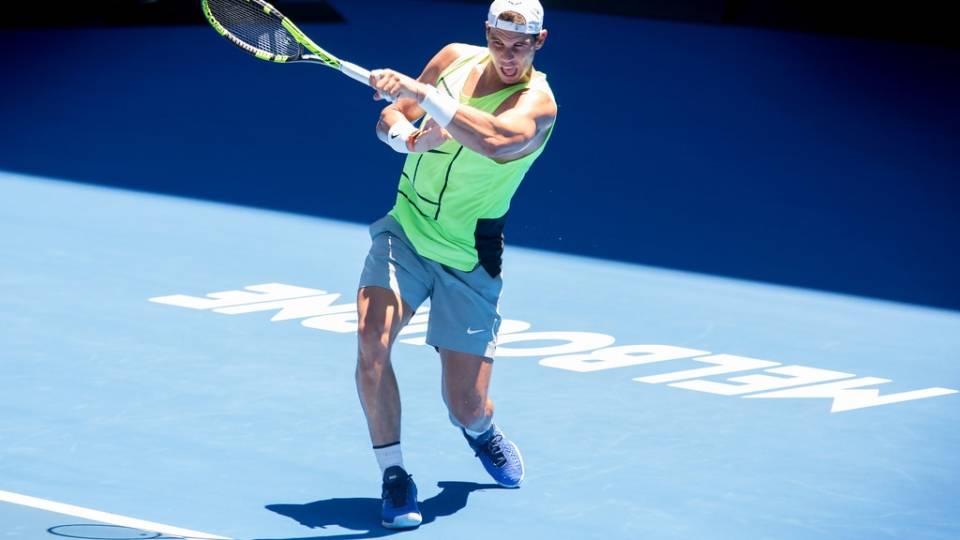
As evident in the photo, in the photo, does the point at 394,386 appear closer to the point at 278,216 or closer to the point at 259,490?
the point at 259,490

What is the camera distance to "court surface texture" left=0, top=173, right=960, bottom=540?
5.70 meters

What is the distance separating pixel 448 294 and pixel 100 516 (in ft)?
4.71

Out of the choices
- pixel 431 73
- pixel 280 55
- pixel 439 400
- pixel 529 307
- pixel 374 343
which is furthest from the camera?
pixel 529 307

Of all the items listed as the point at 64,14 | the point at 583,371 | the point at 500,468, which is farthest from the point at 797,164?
the point at 64,14

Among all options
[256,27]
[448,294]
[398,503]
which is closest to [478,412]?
[448,294]

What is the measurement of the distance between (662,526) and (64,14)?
12.1m

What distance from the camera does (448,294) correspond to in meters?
5.85

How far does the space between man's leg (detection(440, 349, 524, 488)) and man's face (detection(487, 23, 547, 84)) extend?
40.7 inches

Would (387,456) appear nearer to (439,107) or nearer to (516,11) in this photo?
(439,107)

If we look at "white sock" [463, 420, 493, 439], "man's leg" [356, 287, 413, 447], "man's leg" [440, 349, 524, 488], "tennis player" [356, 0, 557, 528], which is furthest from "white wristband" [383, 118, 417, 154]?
"white sock" [463, 420, 493, 439]

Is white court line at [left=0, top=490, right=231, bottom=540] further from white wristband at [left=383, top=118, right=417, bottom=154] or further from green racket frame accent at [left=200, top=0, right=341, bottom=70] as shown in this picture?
green racket frame accent at [left=200, top=0, right=341, bottom=70]

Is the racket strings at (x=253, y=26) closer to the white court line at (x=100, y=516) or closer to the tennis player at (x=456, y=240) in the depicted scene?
the tennis player at (x=456, y=240)

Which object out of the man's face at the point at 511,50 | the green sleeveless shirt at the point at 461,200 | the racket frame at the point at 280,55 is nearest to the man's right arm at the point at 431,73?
the green sleeveless shirt at the point at 461,200

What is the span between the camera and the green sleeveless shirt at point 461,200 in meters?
5.79
